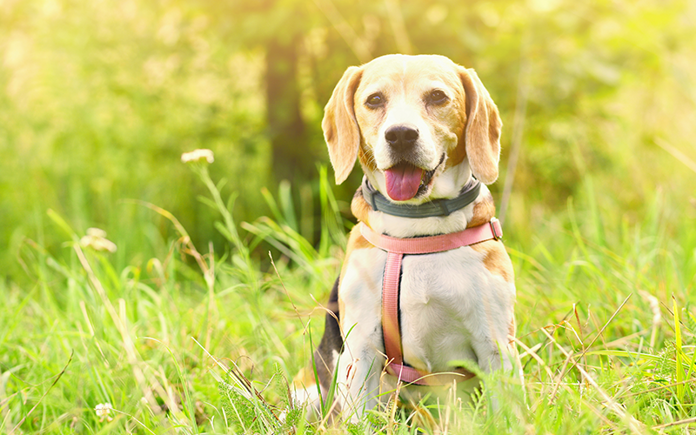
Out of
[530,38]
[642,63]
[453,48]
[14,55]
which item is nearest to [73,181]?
[14,55]

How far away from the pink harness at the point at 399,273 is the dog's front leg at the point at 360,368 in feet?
0.18

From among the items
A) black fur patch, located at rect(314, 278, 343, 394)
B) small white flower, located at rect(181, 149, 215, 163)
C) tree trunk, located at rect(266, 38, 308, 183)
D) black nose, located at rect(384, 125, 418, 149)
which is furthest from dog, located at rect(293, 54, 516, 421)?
tree trunk, located at rect(266, 38, 308, 183)

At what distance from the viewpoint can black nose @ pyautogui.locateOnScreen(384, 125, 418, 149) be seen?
1804 millimetres

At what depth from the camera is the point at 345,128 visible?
6.88ft

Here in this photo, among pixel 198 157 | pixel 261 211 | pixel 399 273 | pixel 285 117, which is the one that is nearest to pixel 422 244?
pixel 399 273

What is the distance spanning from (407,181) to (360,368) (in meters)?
0.68

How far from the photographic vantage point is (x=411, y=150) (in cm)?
182

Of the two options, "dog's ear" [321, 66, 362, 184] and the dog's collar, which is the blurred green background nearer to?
"dog's ear" [321, 66, 362, 184]

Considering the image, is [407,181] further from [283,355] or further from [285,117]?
[285,117]

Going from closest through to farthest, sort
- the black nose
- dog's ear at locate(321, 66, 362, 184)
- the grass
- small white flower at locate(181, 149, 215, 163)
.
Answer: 1. the grass
2. the black nose
3. dog's ear at locate(321, 66, 362, 184)
4. small white flower at locate(181, 149, 215, 163)

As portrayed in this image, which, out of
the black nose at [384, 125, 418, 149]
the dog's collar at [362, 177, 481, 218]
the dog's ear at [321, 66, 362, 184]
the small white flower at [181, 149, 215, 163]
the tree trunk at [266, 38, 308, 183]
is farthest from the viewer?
the tree trunk at [266, 38, 308, 183]

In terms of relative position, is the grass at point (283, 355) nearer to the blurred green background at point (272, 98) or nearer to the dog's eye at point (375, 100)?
the dog's eye at point (375, 100)

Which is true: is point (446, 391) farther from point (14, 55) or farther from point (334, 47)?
point (14, 55)

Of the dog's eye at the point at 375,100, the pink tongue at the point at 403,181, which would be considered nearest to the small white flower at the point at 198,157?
the dog's eye at the point at 375,100
